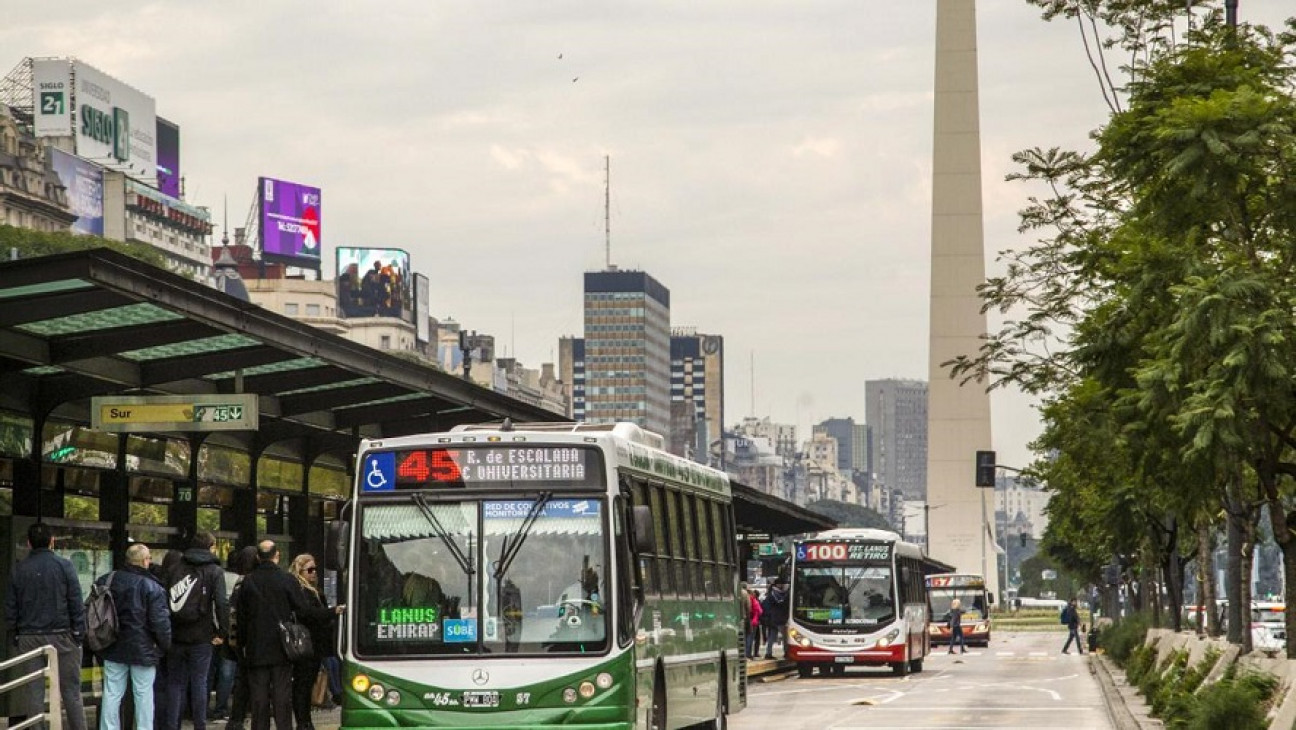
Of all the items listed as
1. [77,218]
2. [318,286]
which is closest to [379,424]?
[77,218]

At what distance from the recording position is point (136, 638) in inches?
666

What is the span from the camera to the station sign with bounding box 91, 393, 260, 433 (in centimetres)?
1962

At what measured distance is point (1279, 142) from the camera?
21375 mm

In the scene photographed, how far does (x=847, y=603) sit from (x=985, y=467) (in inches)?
985

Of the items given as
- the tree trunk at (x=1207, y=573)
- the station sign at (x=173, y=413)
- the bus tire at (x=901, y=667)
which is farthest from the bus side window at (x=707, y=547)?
the bus tire at (x=901, y=667)

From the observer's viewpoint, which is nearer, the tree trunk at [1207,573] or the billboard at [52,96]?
the tree trunk at [1207,573]

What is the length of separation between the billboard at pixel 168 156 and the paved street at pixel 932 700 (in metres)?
93.2

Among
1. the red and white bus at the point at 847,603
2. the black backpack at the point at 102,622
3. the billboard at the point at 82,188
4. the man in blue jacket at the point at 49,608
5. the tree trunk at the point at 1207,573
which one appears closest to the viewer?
the man in blue jacket at the point at 49,608

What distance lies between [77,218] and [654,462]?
11071 centimetres

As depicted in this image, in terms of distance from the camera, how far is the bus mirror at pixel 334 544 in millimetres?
15680

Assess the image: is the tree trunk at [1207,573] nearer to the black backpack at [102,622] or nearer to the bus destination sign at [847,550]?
the bus destination sign at [847,550]

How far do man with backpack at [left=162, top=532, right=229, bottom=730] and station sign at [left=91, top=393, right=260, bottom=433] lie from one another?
1966mm

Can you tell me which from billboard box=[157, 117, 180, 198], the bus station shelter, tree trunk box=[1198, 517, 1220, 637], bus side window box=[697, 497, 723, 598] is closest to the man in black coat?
the bus station shelter

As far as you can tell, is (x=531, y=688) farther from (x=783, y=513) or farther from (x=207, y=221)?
(x=207, y=221)
